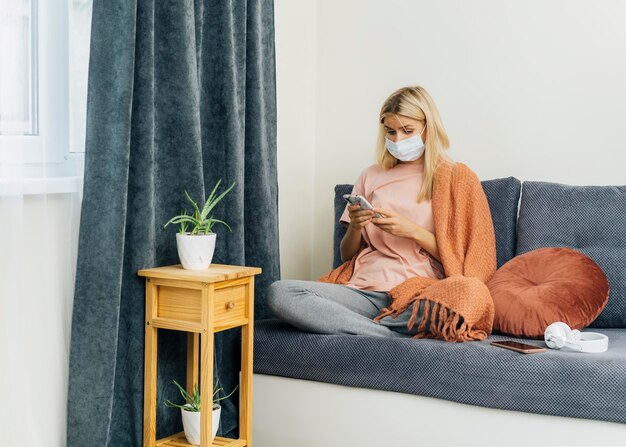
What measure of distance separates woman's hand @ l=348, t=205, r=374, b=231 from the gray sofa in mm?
343

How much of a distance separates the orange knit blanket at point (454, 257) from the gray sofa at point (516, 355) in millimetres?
94

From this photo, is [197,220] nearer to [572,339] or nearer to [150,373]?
[150,373]

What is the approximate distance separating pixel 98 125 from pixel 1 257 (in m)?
0.42

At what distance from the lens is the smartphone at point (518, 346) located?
2.20m

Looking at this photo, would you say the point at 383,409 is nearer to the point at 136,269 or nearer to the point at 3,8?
the point at 136,269

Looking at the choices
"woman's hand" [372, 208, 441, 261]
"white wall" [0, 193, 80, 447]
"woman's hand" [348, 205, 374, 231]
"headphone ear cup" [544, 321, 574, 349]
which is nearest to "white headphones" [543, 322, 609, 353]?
"headphone ear cup" [544, 321, 574, 349]

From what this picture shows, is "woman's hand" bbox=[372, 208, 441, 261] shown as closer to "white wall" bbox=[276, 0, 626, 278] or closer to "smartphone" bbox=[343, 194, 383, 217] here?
"smartphone" bbox=[343, 194, 383, 217]

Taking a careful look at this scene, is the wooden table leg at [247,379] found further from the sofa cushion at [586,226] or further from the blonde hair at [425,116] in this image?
the sofa cushion at [586,226]

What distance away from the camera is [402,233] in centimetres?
268

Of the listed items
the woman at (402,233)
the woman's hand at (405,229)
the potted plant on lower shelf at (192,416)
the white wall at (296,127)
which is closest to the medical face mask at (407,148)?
the woman at (402,233)

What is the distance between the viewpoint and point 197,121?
2.44 m

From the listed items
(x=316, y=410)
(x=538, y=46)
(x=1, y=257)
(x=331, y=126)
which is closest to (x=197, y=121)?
(x=1, y=257)

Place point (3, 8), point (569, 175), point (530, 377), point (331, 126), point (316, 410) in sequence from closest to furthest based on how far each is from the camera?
point (3, 8), point (530, 377), point (316, 410), point (569, 175), point (331, 126)

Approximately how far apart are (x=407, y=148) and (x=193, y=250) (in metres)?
0.87
